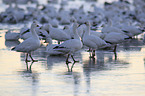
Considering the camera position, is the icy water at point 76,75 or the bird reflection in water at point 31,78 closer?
the icy water at point 76,75

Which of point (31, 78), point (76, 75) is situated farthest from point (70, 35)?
point (31, 78)

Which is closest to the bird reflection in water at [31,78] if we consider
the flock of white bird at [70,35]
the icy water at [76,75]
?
the icy water at [76,75]

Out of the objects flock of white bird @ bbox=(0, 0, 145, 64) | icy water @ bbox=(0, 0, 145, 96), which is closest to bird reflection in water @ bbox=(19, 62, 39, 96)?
icy water @ bbox=(0, 0, 145, 96)

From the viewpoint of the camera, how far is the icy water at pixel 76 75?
29.0ft

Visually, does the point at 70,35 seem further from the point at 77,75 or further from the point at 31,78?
the point at 31,78

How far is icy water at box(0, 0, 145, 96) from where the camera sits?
8844mm

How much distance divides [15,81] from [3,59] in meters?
3.68

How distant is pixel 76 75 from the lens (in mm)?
10773

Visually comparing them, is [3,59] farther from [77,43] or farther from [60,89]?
[60,89]

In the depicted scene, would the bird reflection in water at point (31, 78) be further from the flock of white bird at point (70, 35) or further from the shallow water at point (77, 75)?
the flock of white bird at point (70, 35)

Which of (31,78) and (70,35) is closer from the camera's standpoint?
(31,78)

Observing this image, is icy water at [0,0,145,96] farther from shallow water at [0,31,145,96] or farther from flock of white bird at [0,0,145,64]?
flock of white bird at [0,0,145,64]

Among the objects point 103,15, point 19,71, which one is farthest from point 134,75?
point 103,15

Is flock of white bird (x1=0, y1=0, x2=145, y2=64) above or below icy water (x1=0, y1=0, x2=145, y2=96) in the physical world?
above
